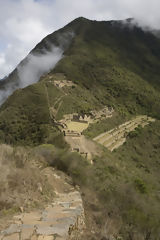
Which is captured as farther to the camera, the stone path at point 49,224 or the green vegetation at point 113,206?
the green vegetation at point 113,206

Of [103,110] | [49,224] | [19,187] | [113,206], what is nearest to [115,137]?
[103,110]

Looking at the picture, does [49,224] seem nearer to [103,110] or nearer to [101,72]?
[103,110]

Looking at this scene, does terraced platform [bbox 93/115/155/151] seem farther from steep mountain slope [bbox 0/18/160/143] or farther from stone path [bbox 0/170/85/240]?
stone path [bbox 0/170/85/240]

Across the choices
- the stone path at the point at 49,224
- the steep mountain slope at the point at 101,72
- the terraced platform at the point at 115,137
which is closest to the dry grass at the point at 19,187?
the stone path at the point at 49,224

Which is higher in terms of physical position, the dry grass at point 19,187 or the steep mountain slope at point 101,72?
the steep mountain slope at point 101,72

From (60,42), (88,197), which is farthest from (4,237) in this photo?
(60,42)

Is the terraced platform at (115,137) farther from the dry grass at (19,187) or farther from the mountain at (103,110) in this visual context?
the dry grass at (19,187)

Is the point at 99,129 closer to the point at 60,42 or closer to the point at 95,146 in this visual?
the point at 95,146

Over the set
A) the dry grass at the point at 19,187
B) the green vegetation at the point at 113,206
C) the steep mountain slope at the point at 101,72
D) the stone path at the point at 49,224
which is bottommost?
the green vegetation at the point at 113,206
